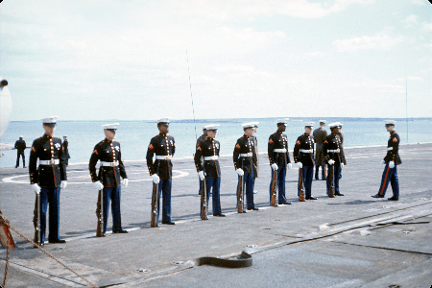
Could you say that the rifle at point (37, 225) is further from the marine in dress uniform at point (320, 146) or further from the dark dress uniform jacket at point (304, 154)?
the marine in dress uniform at point (320, 146)

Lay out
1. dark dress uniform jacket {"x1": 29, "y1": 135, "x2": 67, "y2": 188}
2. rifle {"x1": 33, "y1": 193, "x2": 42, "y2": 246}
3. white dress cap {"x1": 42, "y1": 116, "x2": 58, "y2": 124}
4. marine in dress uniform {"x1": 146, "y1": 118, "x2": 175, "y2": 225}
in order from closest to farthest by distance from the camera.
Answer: rifle {"x1": 33, "y1": 193, "x2": 42, "y2": 246} → dark dress uniform jacket {"x1": 29, "y1": 135, "x2": 67, "y2": 188} → white dress cap {"x1": 42, "y1": 116, "x2": 58, "y2": 124} → marine in dress uniform {"x1": 146, "y1": 118, "x2": 175, "y2": 225}

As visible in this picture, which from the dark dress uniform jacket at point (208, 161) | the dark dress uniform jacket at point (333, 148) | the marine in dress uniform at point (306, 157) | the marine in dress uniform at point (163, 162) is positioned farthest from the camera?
the dark dress uniform jacket at point (333, 148)

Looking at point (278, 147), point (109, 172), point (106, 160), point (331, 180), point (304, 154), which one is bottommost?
point (331, 180)

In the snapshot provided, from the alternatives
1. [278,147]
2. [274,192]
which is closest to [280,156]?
[278,147]

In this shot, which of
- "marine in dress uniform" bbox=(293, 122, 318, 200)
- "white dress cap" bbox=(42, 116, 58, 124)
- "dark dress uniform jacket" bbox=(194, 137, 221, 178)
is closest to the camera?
"white dress cap" bbox=(42, 116, 58, 124)

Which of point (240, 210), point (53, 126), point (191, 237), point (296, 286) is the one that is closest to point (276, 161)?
point (240, 210)

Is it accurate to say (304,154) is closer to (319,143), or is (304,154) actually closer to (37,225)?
(319,143)

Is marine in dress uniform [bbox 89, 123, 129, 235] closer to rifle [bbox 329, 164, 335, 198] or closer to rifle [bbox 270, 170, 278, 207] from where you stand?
rifle [bbox 270, 170, 278, 207]

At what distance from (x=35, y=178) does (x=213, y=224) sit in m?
3.46

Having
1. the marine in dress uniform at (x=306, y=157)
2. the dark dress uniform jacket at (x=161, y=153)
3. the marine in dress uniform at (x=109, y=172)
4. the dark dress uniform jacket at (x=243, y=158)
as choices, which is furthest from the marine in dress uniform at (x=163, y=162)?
the marine in dress uniform at (x=306, y=157)

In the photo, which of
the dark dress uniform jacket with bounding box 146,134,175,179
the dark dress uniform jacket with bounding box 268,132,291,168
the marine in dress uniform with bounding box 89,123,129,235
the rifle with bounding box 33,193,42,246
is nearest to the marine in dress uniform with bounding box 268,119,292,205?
the dark dress uniform jacket with bounding box 268,132,291,168

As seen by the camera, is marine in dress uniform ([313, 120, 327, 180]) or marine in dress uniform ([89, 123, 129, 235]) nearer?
marine in dress uniform ([89, 123, 129, 235])

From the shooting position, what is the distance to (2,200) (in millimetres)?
12844

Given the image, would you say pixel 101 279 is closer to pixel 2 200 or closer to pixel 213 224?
pixel 213 224
